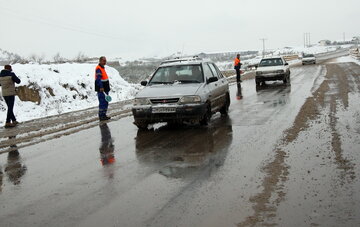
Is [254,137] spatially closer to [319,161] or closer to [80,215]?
[319,161]

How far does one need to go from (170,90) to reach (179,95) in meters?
0.39

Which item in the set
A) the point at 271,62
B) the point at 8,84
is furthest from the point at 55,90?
the point at 271,62

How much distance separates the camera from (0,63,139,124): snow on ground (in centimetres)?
1667

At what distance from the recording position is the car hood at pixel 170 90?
915 cm

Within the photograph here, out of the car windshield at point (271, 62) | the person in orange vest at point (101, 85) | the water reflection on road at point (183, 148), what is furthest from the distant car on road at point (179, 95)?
the car windshield at point (271, 62)

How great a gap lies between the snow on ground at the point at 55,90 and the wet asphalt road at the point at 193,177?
8120 mm

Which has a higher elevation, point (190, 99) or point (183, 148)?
point (190, 99)

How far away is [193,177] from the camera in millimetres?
5336

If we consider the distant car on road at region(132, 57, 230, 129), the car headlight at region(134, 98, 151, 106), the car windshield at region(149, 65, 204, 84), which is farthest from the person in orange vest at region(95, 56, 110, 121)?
the car headlight at region(134, 98, 151, 106)

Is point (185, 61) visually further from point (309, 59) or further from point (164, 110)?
point (309, 59)

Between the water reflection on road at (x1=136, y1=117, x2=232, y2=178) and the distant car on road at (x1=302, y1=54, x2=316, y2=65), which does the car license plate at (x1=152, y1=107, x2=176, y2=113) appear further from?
the distant car on road at (x1=302, y1=54, x2=316, y2=65)

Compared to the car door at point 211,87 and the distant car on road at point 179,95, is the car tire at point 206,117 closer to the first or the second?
the distant car on road at point 179,95

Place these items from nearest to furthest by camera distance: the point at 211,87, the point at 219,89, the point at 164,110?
the point at 164,110, the point at 211,87, the point at 219,89

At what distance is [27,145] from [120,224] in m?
5.40
